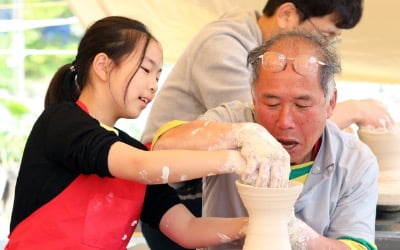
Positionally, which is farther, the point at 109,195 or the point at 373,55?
the point at 373,55

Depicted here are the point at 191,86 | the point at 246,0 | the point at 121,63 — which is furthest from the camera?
the point at 246,0

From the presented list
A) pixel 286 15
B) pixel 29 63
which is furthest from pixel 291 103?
pixel 29 63

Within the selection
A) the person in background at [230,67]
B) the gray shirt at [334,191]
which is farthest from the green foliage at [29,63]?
the gray shirt at [334,191]

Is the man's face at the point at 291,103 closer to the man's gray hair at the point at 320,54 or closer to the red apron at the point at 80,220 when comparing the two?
the man's gray hair at the point at 320,54

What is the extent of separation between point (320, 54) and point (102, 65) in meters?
0.55

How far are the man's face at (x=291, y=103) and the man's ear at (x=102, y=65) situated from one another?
0.39 metres

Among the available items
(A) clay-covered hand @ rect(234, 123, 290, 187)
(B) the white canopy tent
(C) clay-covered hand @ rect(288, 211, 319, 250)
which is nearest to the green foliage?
(B) the white canopy tent

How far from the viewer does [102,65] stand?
61.6 inches

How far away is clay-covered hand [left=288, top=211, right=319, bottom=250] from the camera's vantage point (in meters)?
1.47

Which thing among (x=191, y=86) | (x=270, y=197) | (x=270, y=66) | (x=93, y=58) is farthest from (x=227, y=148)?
(x=191, y=86)

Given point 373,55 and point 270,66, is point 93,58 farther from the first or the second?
point 373,55

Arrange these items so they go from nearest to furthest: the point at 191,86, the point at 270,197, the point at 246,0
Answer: the point at 270,197 < the point at 191,86 < the point at 246,0

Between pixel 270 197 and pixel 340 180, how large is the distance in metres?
0.50

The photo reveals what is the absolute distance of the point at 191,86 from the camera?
7.18 ft
